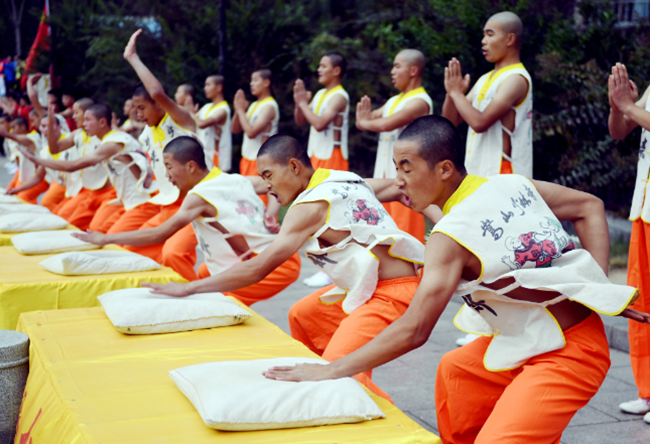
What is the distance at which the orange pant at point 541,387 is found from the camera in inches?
76.4

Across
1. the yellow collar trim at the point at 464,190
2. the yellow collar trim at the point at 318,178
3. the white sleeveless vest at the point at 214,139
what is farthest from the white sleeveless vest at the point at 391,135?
the yellow collar trim at the point at 464,190

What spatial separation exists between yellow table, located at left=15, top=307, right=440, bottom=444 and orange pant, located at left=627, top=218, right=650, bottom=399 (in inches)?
59.8

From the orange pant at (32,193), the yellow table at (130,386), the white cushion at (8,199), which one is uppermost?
the yellow table at (130,386)

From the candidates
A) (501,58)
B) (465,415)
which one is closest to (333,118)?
(501,58)

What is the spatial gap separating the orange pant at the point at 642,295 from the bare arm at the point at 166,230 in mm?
2078

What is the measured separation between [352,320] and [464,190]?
0.81 meters

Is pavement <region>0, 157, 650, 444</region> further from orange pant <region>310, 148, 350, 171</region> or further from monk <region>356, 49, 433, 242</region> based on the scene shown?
orange pant <region>310, 148, 350, 171</region>

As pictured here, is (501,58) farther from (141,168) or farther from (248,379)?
(141,168)

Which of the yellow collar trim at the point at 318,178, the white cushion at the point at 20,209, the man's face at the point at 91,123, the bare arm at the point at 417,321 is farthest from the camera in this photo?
the man's face at the point at 91,123

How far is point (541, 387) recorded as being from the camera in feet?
6.48

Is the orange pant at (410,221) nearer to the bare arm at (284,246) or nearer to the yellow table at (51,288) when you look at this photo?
the yellow table at (51,288)

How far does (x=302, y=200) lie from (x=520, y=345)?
1044 millimetres

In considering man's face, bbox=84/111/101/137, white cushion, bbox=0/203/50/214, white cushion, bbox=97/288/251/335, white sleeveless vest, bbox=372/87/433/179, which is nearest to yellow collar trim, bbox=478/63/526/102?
white sleeveless vest, bbox=372/87/433/179

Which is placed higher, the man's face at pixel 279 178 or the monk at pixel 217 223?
the man's face at pixel 279 178
